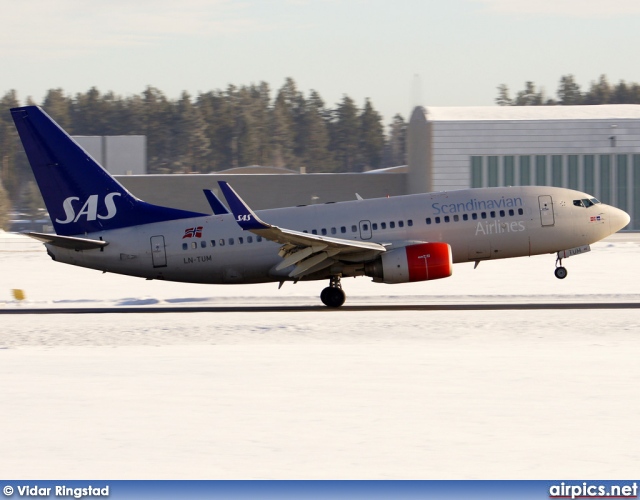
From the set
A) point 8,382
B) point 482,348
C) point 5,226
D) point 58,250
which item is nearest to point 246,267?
point 58,250

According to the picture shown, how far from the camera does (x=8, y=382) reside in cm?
1827

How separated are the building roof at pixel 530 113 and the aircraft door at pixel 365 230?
4270 cm

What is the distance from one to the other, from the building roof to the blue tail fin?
44.2 meters

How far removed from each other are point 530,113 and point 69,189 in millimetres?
49706

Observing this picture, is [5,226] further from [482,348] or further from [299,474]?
[299,474]

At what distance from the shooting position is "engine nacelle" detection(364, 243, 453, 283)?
1168 inches

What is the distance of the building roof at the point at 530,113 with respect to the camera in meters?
73.1

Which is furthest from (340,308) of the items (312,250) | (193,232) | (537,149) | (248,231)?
(537,149)

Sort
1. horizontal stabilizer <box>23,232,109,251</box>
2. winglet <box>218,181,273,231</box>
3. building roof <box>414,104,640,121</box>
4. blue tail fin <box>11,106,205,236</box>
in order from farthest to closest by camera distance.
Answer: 1. building roof <box>414,104,640,121</box>
2. blue tail fin <box>11,106,205,236</box>
3. horizontal stabilizer <box>23,232,109,251</box>
4. winglet <box>218,181,273,231</box>

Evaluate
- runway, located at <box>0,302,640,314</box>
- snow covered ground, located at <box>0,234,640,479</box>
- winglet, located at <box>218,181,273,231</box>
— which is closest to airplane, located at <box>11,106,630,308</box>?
runway, located at <box>0,302,640,314</box>

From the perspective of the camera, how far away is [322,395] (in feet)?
55.1

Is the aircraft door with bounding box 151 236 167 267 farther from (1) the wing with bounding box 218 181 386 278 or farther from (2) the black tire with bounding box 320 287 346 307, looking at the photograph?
(2) the black tire with bounding box 320 287 346 307

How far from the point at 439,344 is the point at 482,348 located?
112cm

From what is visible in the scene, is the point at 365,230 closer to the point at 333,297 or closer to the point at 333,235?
the point at 333,235
